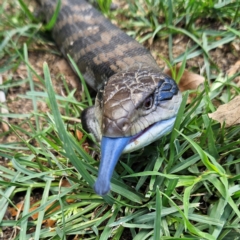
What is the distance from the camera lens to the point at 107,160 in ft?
7.29

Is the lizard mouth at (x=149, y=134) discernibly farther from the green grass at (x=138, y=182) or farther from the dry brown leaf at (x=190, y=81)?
the dry brown leaf at (x=190, y=81)

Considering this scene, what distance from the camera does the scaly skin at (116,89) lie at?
2.32 meters

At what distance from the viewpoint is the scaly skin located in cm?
232

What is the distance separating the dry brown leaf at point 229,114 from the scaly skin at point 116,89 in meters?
0.26

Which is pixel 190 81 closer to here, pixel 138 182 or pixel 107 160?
pixel 138 182

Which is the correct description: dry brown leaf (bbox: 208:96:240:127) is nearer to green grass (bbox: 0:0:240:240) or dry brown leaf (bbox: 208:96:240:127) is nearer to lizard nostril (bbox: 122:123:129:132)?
green grass (bbox: 0:0:240:240)

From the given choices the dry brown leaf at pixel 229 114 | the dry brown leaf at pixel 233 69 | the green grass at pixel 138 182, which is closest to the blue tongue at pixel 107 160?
the green grass at pixel 138 182

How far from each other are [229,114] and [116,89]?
761 millimetres

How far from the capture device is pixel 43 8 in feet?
14.7

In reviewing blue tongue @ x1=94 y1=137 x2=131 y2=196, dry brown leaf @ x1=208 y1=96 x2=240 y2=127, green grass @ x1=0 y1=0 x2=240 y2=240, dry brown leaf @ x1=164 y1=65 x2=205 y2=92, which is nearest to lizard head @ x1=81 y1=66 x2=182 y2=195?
blue tongue @ x1=94 y1=137 x2=131 y2=196

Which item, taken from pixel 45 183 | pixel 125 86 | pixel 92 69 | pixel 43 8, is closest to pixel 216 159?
pixel 125 86

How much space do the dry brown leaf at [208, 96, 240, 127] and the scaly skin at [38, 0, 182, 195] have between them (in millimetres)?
259

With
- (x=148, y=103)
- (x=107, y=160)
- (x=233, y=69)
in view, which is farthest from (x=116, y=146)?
(x=233, y=69)

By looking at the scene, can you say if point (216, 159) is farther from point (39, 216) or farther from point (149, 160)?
point (39, 216)
